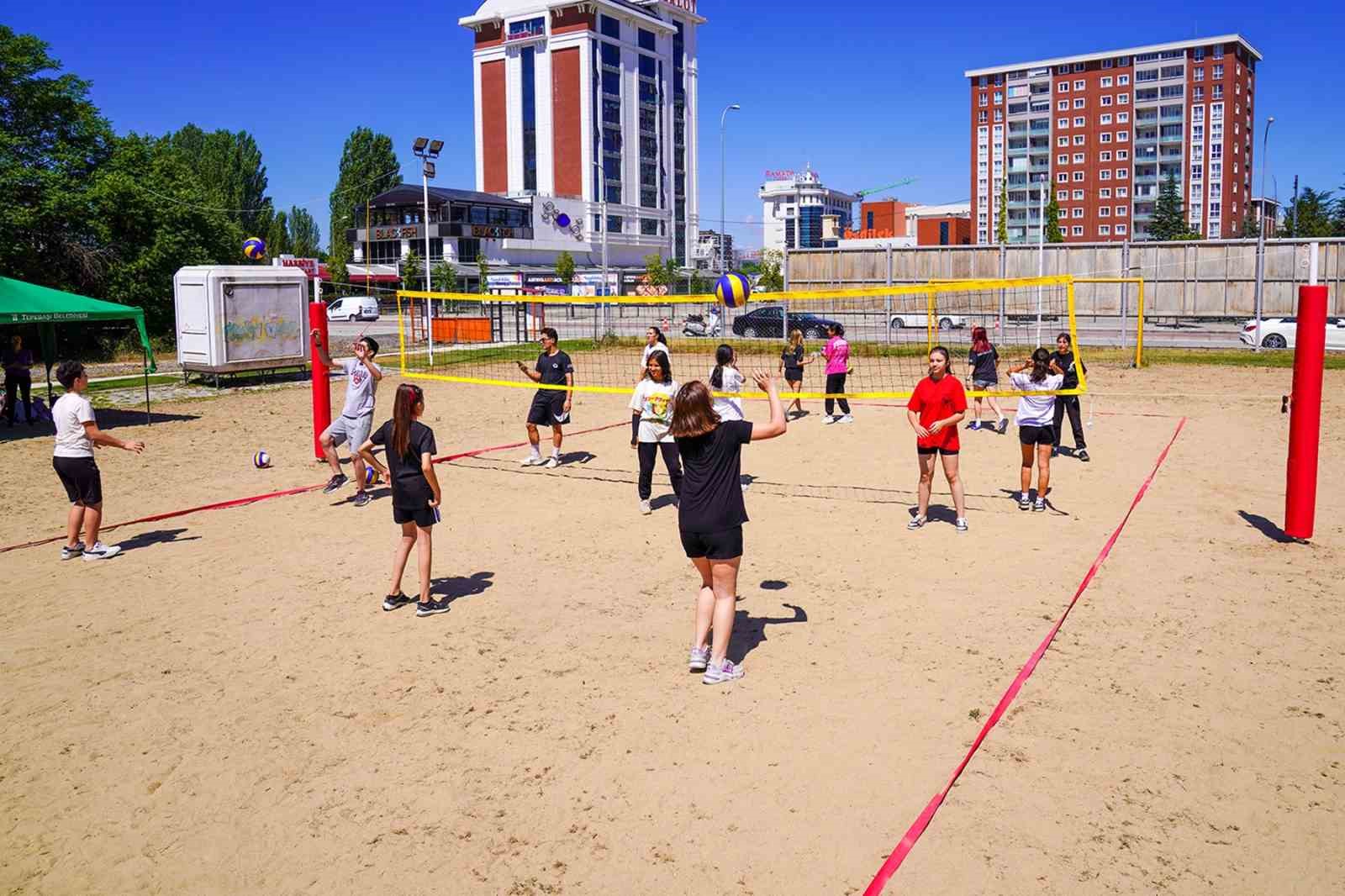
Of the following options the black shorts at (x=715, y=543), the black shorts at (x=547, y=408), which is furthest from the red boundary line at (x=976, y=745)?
the black shorts at (x=547, y=408)

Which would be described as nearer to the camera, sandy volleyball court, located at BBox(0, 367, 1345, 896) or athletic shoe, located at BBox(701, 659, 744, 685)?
sandy volleyball court, located at BBox(0, 367, 1345, 896)

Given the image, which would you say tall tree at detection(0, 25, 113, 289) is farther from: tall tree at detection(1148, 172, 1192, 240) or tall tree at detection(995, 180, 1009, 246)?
tall tree at detection(1148, 172, 1192, 240)

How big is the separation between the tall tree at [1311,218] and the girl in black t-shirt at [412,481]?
54.5 metres

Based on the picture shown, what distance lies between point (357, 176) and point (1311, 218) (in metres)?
61.1

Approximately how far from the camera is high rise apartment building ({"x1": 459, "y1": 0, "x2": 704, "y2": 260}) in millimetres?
86500

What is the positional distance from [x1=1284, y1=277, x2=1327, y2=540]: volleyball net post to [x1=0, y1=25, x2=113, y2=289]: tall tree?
102 feet

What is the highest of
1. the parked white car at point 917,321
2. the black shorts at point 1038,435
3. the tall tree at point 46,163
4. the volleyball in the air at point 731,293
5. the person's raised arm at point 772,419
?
the tall tree at point 46,163

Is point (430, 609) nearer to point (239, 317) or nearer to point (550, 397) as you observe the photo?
point (550, 397)

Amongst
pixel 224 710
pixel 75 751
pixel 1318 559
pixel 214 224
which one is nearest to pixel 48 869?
pixel 75 751

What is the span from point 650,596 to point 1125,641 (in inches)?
126

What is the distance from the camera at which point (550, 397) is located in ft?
41.9

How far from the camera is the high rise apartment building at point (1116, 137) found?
96.4m

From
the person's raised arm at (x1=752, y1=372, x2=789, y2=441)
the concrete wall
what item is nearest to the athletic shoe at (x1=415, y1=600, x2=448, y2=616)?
the person's raised arm at (x1=752, y1=372, x2=789, y2=441)

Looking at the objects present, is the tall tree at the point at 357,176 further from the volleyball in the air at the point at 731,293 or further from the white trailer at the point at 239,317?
the volleyball in the air at the point at 731,293
